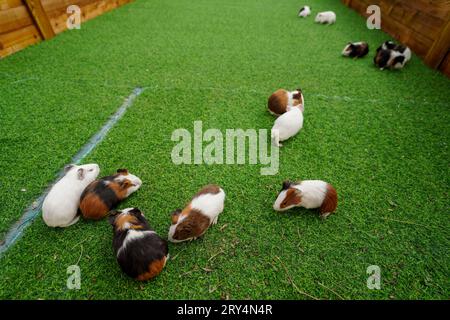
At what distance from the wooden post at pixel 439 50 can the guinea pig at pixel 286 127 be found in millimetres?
2459

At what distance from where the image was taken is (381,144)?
2.17 metres

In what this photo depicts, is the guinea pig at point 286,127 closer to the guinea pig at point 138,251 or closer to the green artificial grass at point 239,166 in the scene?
the green artificial grass at point 239,166

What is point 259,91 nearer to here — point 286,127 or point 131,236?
point 286,127

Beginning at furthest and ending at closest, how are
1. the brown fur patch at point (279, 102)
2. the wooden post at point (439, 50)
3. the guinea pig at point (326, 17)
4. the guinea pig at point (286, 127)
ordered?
the guinea pig at point (326, 17) < the wooden post at point (439, 50) < the brown fur patch at point (279, 102) < the guinea pig at point (286, 127)

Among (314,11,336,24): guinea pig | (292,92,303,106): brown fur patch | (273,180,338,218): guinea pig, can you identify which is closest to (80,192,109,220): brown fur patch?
(273,180,338,218): guinea pig

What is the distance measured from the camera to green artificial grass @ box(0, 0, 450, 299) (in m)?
1.35

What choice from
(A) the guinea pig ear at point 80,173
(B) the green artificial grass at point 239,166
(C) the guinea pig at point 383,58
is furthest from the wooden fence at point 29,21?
(C) the guinea pig at point 383,58

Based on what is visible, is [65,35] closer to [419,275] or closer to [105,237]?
[105,237]

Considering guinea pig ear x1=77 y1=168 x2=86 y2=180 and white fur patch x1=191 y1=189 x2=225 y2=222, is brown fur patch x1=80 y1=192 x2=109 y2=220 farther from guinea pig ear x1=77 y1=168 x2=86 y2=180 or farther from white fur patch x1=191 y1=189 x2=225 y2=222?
white fur patch x1=191 y1=189 x2=225 y2=222

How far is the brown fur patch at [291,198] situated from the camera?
1.54 meters

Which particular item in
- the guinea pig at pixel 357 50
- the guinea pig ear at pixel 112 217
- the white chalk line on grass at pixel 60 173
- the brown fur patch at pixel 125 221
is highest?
the guinea pig at pixel 357 50

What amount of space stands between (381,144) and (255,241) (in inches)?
58.2

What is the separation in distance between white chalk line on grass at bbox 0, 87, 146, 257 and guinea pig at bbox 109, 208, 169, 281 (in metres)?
0.66
